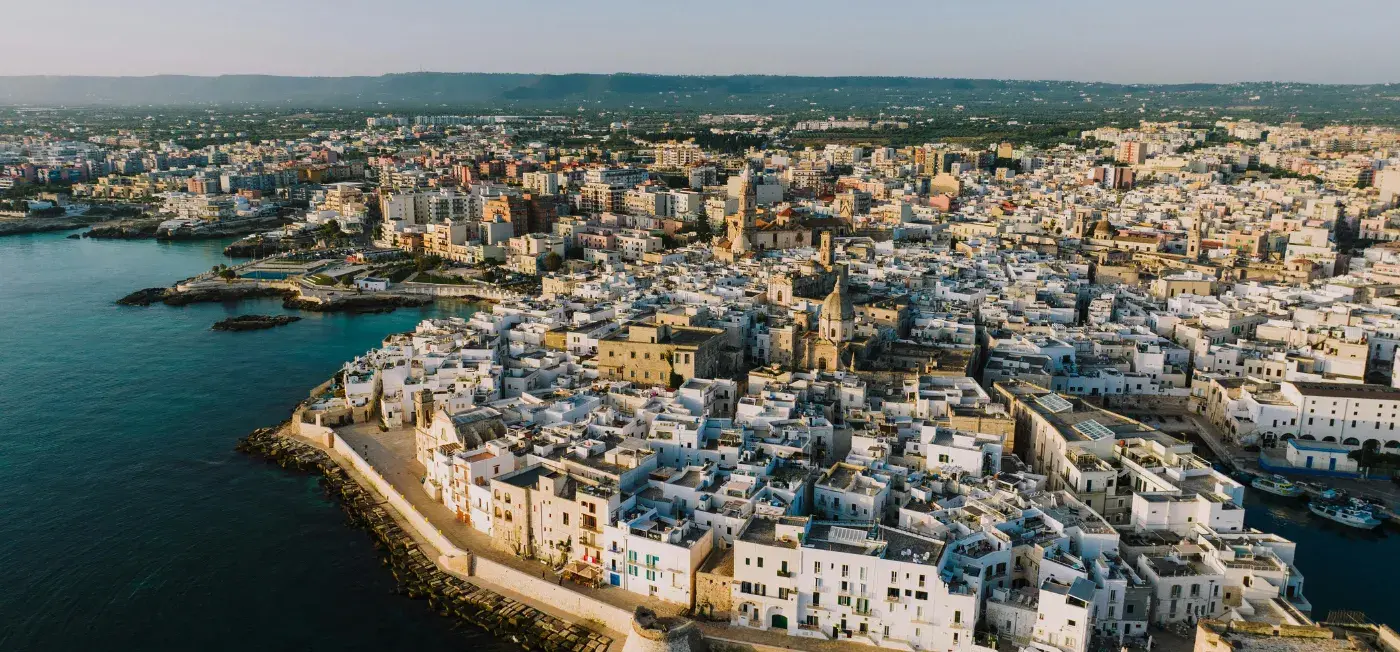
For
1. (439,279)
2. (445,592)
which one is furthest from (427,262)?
(445,592)

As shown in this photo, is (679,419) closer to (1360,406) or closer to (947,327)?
(947,327)

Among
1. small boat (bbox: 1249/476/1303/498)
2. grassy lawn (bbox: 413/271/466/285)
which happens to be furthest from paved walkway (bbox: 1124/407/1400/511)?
grassy lawn (bbox: 413/271/466/285)

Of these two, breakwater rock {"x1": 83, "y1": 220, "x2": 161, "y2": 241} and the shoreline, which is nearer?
the shoreline

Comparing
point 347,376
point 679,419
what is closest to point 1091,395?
point 679,419

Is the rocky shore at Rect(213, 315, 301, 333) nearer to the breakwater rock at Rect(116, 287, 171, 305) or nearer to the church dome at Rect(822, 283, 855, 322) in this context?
the breakwater rock at Rect(116, 287, 171, 305)

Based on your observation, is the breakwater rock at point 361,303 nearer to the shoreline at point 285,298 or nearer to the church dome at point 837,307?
the shoreline at point 285,298

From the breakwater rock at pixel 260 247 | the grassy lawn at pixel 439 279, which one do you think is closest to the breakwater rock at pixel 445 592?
the grassy lawn at pixel 439 279
